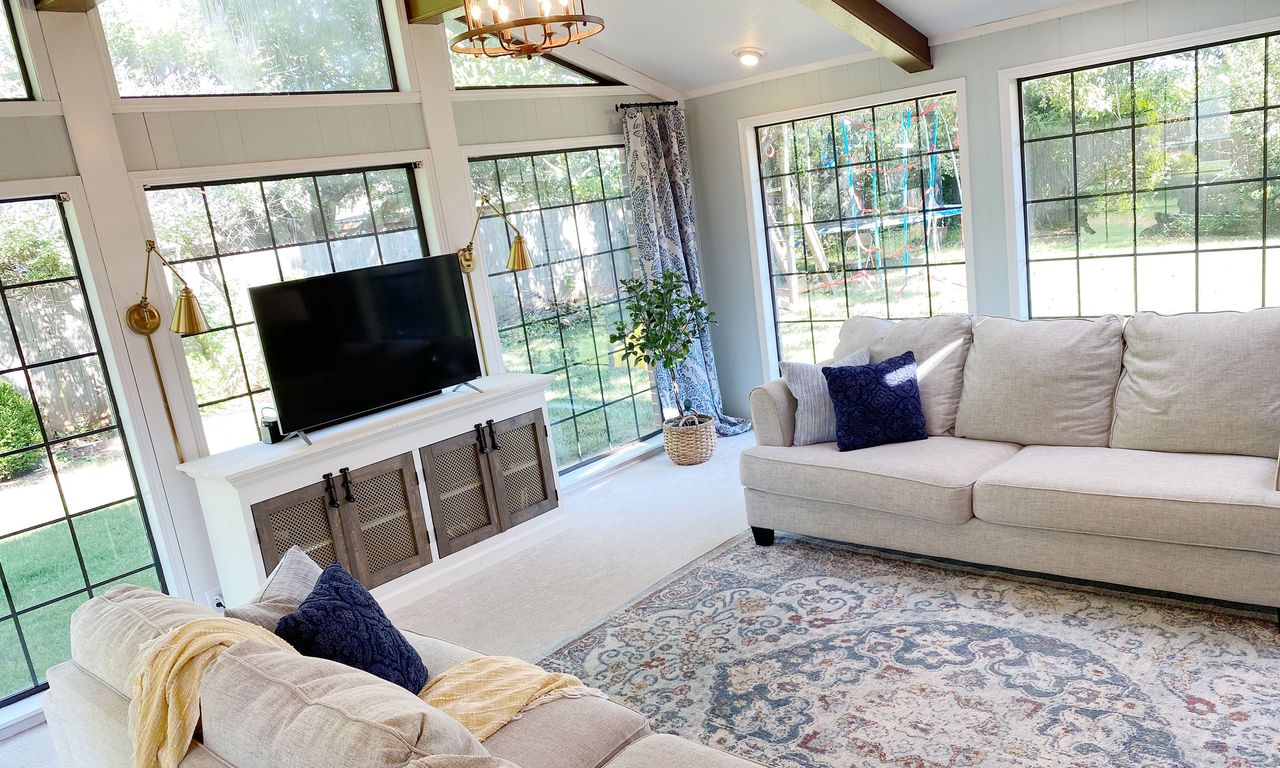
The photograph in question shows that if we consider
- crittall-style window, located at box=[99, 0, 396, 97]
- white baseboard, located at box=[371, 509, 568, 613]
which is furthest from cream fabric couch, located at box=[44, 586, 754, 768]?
crittall-style window, located at box=[99, 0, 396, 97]

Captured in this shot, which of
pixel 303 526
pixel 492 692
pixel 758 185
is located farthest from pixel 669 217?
pixel 492 692

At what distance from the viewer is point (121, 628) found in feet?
6.77

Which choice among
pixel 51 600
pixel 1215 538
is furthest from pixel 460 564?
pixel 1215 538

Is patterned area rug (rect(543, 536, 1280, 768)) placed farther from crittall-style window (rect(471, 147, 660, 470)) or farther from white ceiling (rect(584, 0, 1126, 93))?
white ceiling (rect(584, 0, 1126, 93))

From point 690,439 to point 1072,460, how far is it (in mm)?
2451

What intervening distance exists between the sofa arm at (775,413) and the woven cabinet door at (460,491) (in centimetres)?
135

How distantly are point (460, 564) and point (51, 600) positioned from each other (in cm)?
166

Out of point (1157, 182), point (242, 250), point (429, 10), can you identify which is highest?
point (429, 10)

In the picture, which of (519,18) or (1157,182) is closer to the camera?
(519,18)

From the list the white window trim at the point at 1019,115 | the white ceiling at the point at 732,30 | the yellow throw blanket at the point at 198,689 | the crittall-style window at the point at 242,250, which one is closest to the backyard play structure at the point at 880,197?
the white window trim at the point at 1019,115

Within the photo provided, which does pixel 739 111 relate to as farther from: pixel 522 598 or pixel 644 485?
pixel 522 598

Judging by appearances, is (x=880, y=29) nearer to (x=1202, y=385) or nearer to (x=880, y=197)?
(x=880, y=197)

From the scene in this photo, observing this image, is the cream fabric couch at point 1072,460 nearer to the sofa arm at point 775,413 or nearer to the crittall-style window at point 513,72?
the sofa arm at point 775,413

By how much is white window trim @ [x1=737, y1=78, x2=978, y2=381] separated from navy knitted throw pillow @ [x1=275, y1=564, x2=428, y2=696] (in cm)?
388
